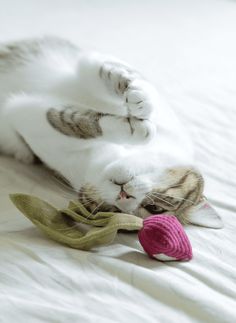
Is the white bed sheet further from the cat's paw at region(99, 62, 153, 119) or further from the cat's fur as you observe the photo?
the cat's paw at region(99, 62, 153, 119)

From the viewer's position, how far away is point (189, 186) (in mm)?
1160

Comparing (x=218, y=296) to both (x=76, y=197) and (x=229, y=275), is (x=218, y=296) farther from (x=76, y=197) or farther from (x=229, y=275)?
(x=76, y=197)

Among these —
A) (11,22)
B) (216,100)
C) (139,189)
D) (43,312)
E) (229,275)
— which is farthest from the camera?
(11,22)

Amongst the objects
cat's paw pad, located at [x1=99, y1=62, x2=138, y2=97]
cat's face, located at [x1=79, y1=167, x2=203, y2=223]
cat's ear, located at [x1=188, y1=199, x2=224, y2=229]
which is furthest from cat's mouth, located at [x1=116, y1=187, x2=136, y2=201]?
cat's paw pad, located at [x1=99, y1=62, x2=138, y2=97]

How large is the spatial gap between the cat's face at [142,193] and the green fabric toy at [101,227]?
5 centimetres

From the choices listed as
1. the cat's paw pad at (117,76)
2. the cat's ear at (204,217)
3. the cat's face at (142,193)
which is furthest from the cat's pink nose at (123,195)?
the cat's paw pad at (117,76)

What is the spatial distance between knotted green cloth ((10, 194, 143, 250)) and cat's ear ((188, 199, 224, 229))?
133 mm

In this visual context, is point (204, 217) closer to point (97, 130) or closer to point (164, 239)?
point (164, 239)

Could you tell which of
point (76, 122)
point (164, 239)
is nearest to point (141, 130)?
point (76, 122)

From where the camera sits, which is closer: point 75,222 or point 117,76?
point 75,222

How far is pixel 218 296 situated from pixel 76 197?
0.41 meters

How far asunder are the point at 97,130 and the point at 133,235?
28 centimetres

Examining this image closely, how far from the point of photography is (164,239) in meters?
0.96

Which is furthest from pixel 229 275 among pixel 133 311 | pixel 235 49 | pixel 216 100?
pixel 235 49
